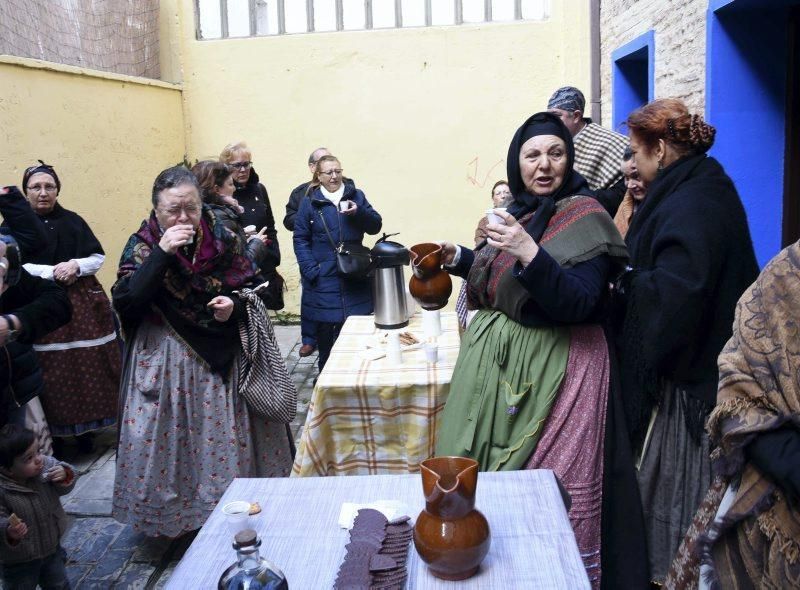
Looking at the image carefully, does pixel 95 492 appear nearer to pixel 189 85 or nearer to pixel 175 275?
pixel 175 275

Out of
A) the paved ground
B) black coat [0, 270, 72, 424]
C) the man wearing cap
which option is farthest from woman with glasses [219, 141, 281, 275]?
black coat [0, 270, 72, 424]

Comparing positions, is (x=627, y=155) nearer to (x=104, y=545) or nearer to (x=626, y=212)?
(x=626, y=212)

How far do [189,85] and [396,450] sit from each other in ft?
21.0

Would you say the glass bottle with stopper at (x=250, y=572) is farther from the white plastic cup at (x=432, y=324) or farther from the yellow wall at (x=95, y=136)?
the yellow wall at (x=95, y=136)

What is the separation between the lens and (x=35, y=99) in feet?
18.2

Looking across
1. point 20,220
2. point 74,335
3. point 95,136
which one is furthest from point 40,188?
point 95,136

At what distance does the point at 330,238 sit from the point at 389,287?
5.04ft

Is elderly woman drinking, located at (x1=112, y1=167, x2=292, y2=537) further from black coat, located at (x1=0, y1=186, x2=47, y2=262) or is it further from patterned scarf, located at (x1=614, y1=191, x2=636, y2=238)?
patterned scarf, located at (x1=614, y1=191, x2=636, y2=238)

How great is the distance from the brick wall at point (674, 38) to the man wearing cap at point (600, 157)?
0.61 meters

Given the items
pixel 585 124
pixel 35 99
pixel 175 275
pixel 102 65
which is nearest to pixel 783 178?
pixel 585 124

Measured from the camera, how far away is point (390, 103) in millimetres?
7887

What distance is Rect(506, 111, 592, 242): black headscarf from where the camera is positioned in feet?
8.00

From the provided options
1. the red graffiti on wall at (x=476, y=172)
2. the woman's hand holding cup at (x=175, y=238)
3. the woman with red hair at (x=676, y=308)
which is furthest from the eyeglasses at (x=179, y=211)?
the red graffiti on wall at (x=476, y=172)

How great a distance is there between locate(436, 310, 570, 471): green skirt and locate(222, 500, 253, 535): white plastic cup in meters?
0.88
